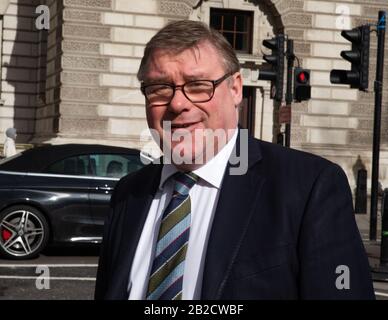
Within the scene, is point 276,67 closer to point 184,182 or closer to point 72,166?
point 72,166

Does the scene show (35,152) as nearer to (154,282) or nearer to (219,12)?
Answer: (154,282)

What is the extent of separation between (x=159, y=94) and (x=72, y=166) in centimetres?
846

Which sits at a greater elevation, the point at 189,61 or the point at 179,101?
the point at 189,61

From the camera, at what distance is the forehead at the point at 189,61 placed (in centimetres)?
230

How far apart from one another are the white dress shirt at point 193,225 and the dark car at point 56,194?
7.83 metres

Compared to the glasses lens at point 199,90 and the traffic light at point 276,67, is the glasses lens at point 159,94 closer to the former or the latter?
the glasses lens at point 199,90

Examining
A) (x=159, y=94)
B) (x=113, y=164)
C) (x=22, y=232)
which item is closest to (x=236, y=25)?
(x=113, y=164)

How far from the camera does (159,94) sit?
7.76ft

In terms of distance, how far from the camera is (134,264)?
240 cm

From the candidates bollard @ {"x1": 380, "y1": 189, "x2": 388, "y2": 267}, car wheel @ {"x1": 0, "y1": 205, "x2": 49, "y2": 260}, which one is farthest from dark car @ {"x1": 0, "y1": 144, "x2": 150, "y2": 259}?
bollard @ {"x1": 380, "y1": 189, "x2": 388, "y2": 267}

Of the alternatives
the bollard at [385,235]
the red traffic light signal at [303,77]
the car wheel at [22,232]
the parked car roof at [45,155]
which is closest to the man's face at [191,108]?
the car wheel at [22,232]

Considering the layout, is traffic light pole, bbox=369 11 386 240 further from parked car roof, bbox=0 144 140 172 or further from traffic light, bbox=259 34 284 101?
parked car roof, bbox=0 144 140 172

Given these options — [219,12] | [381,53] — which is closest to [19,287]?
[381,53]

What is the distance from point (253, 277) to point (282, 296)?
0.30 feet
